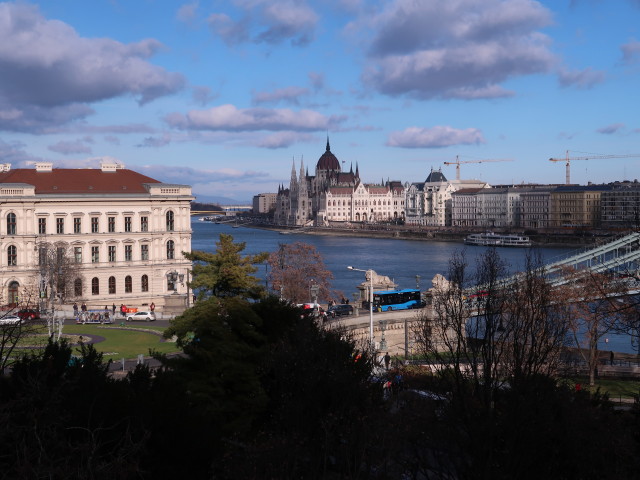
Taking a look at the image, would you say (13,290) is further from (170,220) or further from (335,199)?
(335,199)

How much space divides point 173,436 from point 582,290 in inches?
845

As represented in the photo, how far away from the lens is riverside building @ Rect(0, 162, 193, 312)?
3184cm

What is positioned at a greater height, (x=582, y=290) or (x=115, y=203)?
(x=115, y=203)

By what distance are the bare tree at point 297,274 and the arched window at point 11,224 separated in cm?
1058

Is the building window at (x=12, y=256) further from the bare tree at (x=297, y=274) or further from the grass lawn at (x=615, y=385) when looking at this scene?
the grass lawn at (x=615, y=385)

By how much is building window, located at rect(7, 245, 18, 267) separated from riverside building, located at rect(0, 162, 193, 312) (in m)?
0.04

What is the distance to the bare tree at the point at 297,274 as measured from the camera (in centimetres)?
3381

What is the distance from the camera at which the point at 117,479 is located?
20.4 ft

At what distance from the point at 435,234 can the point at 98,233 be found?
85.1 metres

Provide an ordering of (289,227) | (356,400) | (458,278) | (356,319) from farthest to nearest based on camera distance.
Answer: (289,227) → (356,319) → (458,278) → (356,400)

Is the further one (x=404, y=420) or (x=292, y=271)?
(x=292, y=271)

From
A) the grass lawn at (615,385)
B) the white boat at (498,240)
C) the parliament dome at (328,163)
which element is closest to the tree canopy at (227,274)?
the grass lawn at (615,385)

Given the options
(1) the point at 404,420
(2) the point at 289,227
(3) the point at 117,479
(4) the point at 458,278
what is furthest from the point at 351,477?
(2) the point at 289,227

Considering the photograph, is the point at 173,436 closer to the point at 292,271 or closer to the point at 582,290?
the point at 582,290
